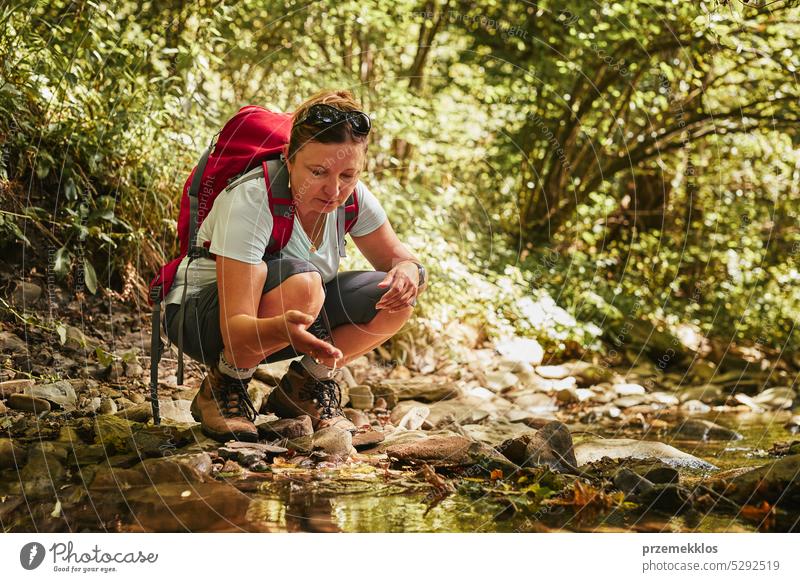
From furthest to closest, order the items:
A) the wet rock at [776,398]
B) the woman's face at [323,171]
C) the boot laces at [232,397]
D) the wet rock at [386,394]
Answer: the wet rock at [776,398]
the wet rock at [386,394]
the boot laces at [232,397]
the woman's face at [323,171]

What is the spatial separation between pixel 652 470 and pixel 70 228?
90.1 inches

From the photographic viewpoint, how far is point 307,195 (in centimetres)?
209

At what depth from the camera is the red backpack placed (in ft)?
6.91

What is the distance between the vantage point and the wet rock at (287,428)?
2.32 meters

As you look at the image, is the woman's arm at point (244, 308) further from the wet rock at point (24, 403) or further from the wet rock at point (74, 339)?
the wet rock at point (74, 339)

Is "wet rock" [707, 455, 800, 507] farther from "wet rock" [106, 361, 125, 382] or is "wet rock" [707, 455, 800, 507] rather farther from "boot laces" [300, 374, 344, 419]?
"wet rock" [106, 361, 125, 382]

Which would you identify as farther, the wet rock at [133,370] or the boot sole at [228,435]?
the wet rock at [133,370]

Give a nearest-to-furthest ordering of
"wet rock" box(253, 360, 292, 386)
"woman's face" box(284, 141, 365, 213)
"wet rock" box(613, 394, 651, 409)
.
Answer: "woman's face" box(284, 141, 365, 213) → "wet rock" box(253, 360, 292, 386) → "wet rock" box(613, 394, 651, 409)

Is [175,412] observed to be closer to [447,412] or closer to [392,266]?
[392,266]

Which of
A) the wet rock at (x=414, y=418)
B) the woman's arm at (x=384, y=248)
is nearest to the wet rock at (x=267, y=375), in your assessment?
the wet rock at (x=414, y=418)

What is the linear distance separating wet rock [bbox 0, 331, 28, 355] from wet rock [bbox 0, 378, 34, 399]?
0.22 metres

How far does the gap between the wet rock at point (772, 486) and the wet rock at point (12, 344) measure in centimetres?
230

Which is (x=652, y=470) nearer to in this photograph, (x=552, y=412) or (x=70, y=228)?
(x=552, y=412)

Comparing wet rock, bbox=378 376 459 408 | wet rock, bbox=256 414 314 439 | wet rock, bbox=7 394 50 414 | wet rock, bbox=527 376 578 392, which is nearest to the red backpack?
wet rock, bbox=256 414 314 439
